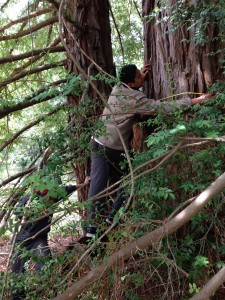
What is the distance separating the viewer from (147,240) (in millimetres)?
2293

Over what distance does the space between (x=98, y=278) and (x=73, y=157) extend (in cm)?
97

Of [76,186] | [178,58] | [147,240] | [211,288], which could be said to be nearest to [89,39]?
[178,58]

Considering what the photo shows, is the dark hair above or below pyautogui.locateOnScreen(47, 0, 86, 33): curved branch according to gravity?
below

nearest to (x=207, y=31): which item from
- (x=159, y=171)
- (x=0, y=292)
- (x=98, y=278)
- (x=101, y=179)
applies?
(x=159, y=171)

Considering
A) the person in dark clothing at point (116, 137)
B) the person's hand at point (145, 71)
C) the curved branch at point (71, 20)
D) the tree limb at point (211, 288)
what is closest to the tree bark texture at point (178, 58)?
the person's hand at point (145, 71)

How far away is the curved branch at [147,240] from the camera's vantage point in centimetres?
223

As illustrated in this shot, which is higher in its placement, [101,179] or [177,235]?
[101,179]

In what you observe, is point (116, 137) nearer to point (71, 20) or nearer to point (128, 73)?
point (128, 73)

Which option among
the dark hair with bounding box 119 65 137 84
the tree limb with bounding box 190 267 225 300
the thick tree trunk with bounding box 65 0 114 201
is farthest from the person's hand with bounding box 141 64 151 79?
the tree limb with bounding box 190 267 225 300

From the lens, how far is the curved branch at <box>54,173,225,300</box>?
2.23 meters

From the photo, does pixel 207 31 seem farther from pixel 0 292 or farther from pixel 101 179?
pixel 0 292

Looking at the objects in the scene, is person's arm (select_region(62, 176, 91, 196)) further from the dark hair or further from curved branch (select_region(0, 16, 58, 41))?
curved branch (select_region(0, 16, 58, 41))

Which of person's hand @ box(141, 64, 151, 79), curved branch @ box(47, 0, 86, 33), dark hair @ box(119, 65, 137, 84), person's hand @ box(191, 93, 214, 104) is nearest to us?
person's hand @ box(191, 93, 214, 104)

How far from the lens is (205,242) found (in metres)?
2.81
